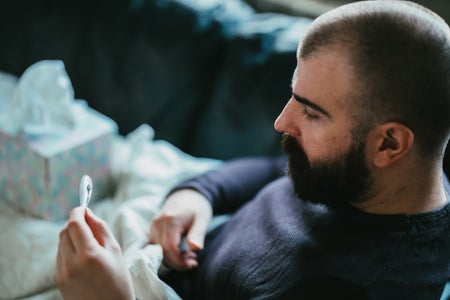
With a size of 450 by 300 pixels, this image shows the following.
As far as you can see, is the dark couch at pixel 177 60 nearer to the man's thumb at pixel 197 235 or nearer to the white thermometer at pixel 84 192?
the man's thumb at pixel 197 235

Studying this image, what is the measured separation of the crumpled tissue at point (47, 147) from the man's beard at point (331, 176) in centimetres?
49

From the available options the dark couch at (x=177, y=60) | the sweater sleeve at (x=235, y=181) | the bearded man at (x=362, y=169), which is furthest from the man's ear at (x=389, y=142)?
the dark couch at (x=177, y=60)

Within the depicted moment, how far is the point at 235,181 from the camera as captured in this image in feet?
3.63

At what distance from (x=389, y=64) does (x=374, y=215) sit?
0.23 metres

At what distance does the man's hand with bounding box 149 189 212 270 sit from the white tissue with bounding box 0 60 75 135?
320mm

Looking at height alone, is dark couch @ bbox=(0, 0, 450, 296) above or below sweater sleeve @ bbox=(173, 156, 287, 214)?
above

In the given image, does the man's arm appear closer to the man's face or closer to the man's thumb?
the man's thumb

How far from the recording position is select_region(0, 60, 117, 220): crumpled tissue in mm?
1077

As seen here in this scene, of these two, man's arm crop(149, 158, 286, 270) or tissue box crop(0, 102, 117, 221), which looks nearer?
man's arm crop(149, 158, 286, 270)

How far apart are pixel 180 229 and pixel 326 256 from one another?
0.30 meters

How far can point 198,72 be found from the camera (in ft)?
4.51

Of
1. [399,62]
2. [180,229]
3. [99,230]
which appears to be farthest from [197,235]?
[399,62]

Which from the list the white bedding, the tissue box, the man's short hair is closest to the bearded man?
the man's short hair

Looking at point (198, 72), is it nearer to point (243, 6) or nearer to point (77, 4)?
point (243, 6)
